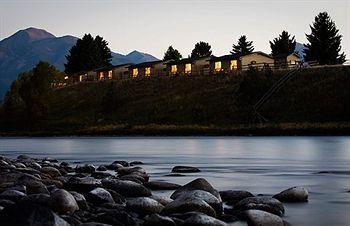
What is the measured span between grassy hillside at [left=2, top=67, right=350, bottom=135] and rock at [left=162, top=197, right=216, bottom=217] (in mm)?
63592

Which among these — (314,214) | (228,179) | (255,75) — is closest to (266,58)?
(255,75)

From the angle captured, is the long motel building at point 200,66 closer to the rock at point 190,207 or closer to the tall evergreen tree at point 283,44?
the tall evergreen tree at point 283,44

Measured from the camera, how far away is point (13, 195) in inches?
487

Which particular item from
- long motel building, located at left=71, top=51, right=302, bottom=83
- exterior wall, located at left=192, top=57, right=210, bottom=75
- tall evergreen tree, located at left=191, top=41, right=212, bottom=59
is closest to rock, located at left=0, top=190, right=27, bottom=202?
long motel building, located at left=71, top=51, right=302, bottom=83

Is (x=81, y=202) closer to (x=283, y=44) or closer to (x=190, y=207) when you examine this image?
(x=190, y=207)

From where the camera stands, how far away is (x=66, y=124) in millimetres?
107500

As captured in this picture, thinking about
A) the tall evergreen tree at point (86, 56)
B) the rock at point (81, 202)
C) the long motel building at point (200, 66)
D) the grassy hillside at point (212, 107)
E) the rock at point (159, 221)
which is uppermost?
the tall evergreen tree at point (86, 56)

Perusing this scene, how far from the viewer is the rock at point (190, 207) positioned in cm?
1157

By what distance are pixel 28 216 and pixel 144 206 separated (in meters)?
3.62

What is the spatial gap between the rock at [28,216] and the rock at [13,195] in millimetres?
3083

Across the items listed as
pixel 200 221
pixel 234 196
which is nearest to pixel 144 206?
pixel 200 221

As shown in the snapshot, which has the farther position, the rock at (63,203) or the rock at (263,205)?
the rock at (263,205)

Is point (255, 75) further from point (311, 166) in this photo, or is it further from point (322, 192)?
point (322, 192)

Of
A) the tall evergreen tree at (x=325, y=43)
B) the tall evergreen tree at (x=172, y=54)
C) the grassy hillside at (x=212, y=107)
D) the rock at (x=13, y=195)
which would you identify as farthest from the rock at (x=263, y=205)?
the tall evergreen tree at (x=172, y=54)
